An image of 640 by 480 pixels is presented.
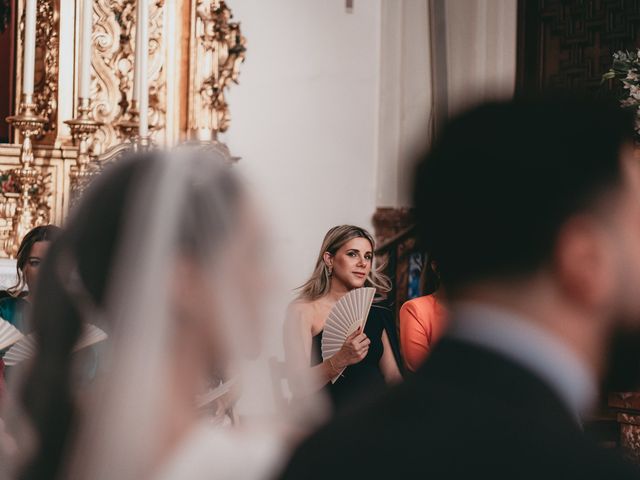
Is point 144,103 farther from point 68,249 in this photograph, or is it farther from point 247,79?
point 68,249

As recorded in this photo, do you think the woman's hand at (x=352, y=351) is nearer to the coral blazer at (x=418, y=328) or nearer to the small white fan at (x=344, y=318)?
the small white fan at (x=344, y=318)

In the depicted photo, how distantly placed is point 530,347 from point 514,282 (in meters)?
0.07

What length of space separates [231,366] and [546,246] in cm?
48

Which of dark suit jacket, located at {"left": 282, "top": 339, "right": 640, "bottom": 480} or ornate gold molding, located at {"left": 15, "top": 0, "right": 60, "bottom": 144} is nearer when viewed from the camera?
dark suit jacket, located at {"left": 282, "top": 339, "right": 640, "bottom": 480}

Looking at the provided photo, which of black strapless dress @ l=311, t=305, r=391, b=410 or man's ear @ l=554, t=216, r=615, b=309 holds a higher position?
man's ear @ l=554, t=216, r=615, b=309

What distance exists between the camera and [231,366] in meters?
1.40

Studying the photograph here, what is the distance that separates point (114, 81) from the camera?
6.16 m

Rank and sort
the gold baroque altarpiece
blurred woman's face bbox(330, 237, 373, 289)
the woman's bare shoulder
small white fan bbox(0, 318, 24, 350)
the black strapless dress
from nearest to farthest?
1. small white fan bbox(0, 318, 24, 350)
2. the black strapless dress
3. the woman's bare shoulder
4. blurred woman's face bbox(330, 237, 373, 289)
5. the gold baroque altarpiece

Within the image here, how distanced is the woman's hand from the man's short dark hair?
3.67 m

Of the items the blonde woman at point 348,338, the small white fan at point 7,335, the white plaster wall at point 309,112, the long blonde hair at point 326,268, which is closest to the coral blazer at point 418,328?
the blonde woman at point 348,338

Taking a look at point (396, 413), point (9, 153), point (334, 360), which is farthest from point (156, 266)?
point (9, 153)

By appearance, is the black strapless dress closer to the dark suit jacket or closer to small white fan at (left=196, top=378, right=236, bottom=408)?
small white fan at (left=196, top=378, right=236, bottom=408)

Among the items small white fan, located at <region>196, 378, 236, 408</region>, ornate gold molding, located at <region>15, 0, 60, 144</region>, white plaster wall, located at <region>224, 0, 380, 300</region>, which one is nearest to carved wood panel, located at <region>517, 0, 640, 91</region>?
white plaster wall, located at <region>224, 0, 380, 300</region>

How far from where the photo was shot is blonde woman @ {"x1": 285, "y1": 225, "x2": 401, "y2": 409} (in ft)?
15.6
